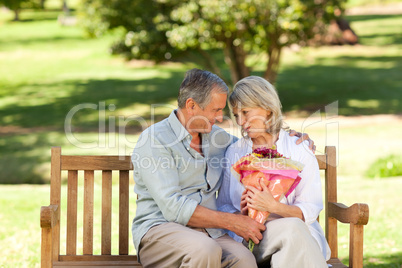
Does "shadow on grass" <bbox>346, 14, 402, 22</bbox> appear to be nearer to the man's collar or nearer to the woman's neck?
the woman's neck

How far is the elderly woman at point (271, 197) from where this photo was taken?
3441mm

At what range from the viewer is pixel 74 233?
4.09 metres

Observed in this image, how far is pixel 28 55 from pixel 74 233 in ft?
91.9

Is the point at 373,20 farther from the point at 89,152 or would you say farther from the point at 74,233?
the point at 74,233

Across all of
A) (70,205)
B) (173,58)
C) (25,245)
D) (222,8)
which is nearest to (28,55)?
(173,58)

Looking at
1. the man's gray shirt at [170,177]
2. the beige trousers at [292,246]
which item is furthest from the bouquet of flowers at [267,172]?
the man's gray shirt at [170,177]

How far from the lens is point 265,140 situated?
13.3 feet

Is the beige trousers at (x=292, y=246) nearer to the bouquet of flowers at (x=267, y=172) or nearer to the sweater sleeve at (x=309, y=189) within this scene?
the bouquet of flowers at (x=267, y=172)

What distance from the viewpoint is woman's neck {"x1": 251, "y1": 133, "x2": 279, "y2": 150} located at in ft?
13.2

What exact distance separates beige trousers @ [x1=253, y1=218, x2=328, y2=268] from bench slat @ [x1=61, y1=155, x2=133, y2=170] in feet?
3.63

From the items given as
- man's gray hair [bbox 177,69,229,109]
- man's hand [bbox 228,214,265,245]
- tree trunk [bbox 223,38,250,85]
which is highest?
tree trunk [bbox 223,38,250,85]

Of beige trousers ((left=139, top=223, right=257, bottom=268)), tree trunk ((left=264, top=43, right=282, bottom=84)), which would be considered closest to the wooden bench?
beige trousers ((left=139, top=223, right=257, bottom=268))

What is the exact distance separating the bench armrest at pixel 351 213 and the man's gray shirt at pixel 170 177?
0.78 m

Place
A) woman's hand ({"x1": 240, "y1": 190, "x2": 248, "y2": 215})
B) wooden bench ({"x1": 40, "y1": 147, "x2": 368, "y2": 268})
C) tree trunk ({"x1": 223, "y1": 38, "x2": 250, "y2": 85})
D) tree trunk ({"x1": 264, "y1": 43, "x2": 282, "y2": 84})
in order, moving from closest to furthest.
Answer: woman's hand ({"x1": 240, "y1": 190, "x2": 248, "y2": 215}), wooden bench ({"x1": 40, "y1": 147, "x2": 368, "y2": 268}), tree trunk ({"x1": 223, "y1": 38, "x2": 250, "y2": 85}), tree trunk ({"x1": 264, "y1": 43, "x2": 282, "y2": 84})
